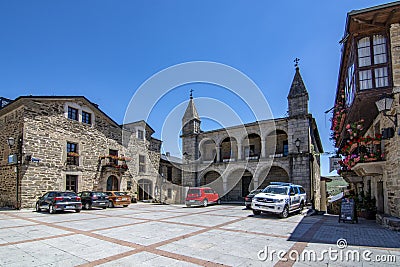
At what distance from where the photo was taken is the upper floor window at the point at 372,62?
988cm

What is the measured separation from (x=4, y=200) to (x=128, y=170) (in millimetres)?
9579

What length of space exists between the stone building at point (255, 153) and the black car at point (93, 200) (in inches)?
393

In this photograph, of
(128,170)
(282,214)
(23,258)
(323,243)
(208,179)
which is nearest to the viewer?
(23,258)

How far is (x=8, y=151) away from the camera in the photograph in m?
18.3

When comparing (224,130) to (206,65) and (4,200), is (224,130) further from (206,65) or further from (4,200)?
(4,200)

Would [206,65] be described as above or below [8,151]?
above

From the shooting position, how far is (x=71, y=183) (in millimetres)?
20250

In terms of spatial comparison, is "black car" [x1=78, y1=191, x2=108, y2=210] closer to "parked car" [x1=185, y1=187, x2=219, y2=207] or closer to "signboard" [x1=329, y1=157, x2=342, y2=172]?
"parked car" [x1=185, y1=187, x2=219, y2=207]

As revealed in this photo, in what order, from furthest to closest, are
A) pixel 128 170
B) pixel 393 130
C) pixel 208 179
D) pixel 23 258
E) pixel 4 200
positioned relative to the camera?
pixel 208 179, pixel 128 170, pixel 4 200, pixel 393 130, pixel 23 258

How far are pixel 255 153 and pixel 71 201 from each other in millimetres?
16008

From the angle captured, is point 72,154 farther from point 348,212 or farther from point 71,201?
point 348,212

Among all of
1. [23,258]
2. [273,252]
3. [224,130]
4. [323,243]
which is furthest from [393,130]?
[224,130]

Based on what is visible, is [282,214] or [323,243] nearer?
[323,243]

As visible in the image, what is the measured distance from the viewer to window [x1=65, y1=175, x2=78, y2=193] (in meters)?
20.0
